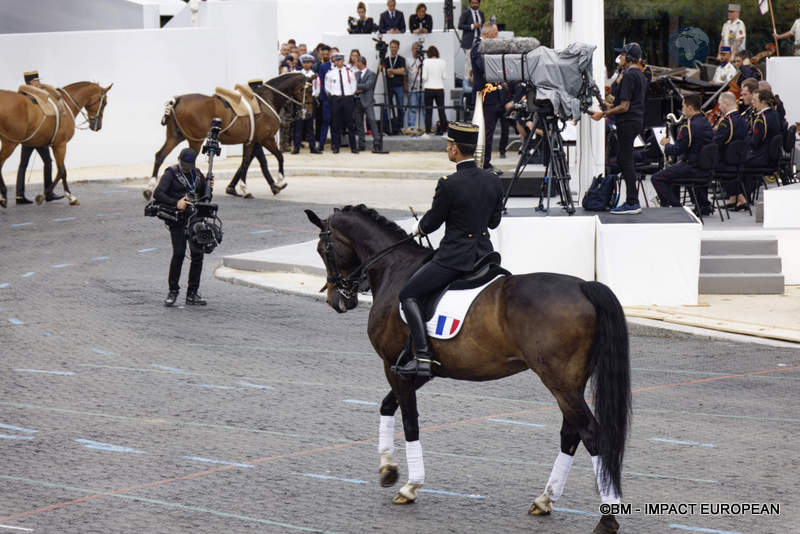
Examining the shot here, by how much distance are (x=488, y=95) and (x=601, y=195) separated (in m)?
5.36

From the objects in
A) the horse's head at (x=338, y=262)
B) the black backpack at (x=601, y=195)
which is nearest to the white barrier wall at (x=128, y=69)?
the black backpack at (x=601, y=195)

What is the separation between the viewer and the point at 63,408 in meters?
10.2

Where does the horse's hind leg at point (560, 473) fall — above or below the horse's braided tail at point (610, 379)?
below

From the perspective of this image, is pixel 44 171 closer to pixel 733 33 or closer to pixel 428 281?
pixel 733 33

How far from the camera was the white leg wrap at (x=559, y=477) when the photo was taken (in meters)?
7.30

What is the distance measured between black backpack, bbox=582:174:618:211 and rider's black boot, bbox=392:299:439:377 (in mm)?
7823

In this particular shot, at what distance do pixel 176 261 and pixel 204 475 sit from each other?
679 cm

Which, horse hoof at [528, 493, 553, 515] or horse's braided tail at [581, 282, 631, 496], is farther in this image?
horse hoof at [528, 493, 553, 515]

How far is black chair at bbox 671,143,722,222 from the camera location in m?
16.2

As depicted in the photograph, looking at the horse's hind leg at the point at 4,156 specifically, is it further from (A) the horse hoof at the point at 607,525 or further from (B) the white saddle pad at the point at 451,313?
(A) the horse hoof at the point at 607,525

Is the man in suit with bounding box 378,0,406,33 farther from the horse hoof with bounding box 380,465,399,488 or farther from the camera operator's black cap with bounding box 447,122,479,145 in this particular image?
the horse hoof with bounding box 380,465,399,488

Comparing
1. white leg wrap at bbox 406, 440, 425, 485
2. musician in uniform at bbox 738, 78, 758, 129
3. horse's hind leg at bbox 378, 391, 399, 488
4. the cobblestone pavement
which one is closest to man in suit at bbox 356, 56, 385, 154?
musician in uniform at bbox 738, 78, 758, 129

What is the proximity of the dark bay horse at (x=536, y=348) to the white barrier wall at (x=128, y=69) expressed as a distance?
70.5 feet

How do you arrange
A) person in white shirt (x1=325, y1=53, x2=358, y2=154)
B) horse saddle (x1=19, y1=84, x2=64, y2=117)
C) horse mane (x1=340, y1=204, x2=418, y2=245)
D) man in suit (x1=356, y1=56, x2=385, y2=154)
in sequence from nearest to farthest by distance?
horse mane (x1=340, y1=204, x2=418, y2=245) → horse saddle (x1=19, y1=84, x2=64, y2=117) → person in white shirt (x1=325, y1=53, x2=358, y2=154) → man in suit (x1=356, y1=56, x2=385, y2=154)
